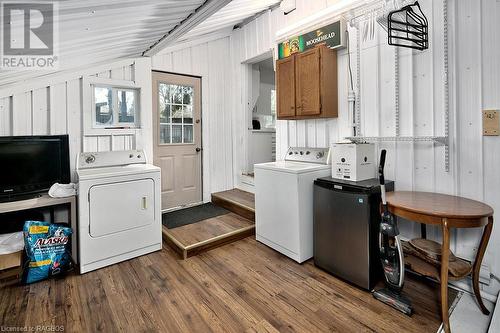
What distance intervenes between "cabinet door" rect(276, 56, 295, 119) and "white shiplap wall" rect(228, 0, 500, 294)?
54 cm

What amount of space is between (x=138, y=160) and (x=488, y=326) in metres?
3.53

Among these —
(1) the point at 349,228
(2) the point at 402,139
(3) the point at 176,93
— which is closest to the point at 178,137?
(3) the point at 176,93

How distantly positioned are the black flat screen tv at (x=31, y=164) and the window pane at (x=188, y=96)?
68.9 inches

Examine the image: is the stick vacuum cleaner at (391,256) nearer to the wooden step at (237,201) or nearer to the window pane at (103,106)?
the wooden step at (237,201)

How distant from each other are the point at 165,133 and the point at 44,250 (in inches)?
82.5

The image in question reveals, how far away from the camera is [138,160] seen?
129 inches

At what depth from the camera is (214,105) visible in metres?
4.35

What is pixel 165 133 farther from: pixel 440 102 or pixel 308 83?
pixel 440 102

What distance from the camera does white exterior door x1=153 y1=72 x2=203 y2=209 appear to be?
3.84m

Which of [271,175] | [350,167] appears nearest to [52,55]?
[271,175]

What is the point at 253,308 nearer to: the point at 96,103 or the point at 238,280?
the point at 238,280

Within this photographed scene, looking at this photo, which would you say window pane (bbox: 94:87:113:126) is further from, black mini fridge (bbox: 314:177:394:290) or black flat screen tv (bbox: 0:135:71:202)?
black mini fridge (bbox: 314:177:394:290)

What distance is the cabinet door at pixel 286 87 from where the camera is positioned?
310 cm

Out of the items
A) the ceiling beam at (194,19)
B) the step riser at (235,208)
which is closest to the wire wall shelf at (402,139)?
the step riser at (235,208)
